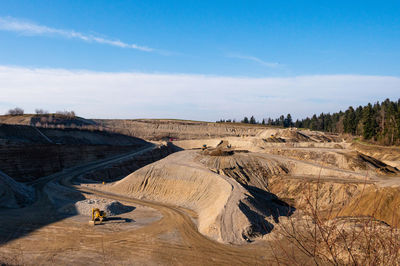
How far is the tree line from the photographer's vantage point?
242 feet

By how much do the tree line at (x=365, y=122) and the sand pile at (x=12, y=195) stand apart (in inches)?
2925

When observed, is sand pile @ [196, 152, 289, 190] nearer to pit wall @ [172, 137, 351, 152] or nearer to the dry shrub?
pit wall @ [172, 137, 351, 152]

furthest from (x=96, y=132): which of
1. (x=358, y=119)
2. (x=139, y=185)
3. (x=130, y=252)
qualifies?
(x=358, y=119)

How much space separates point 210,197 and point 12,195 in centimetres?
2316

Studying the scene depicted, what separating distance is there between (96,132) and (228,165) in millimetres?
44734

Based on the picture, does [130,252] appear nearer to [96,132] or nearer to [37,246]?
[37,246]

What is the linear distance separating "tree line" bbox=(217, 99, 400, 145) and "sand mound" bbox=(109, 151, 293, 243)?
5162 cm

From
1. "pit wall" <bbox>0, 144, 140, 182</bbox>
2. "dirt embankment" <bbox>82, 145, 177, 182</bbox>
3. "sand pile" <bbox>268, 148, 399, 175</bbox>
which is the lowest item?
"dirt embankment" <bbox>82, 145, 177, 182</bbox>

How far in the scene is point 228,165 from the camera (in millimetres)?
44938

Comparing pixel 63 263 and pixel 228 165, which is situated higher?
pixel 228 165

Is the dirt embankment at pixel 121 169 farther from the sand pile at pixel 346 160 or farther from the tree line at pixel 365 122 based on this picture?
the tree line at pixel 365 122

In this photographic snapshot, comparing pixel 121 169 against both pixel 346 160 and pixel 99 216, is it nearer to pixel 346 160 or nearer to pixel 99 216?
pixel 99 216

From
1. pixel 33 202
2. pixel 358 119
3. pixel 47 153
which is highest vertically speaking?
pixel 358 119

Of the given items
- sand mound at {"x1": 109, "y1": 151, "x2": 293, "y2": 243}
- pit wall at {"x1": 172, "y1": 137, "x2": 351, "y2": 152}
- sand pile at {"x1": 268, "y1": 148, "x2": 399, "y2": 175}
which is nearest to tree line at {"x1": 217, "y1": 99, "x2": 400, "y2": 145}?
pit wall at {"x1": 172, "y1": 137, "x2": 351, "y2": 152}
